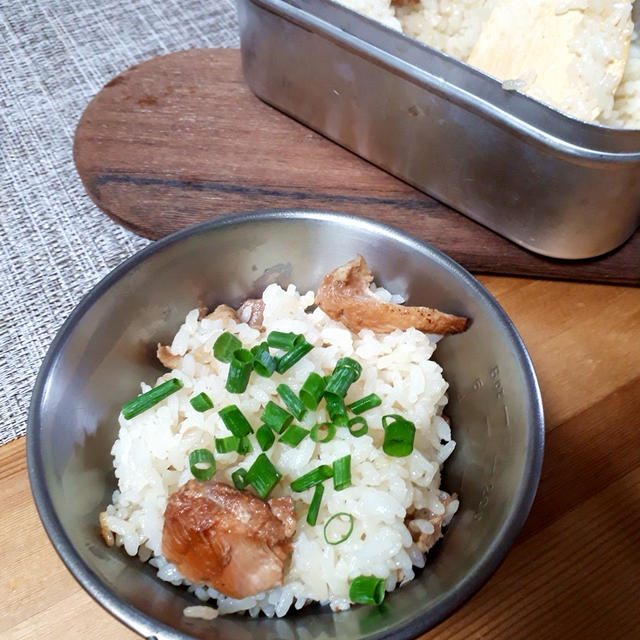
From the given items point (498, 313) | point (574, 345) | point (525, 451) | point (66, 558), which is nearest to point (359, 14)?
point (498, 313)

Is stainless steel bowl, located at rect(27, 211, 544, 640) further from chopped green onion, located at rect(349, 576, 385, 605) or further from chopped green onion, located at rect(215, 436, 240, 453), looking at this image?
chopped green onion, located at rect(215, 436, 240, 453)

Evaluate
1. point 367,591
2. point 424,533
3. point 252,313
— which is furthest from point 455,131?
point 367,591

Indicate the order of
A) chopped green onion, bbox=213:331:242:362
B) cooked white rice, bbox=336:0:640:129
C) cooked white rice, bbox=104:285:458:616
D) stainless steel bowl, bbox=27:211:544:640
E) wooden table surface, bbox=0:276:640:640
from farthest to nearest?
1. cooked white rice, bbox=336:0:640:129
2. chopped green onion, bbox=213:331:242:362
3. wooden table surface, bbox=0:276:640:640
4. cooked white rice, bbox=104:285:458:616
5. stainless steel bowl, bbox=27:211:544:640

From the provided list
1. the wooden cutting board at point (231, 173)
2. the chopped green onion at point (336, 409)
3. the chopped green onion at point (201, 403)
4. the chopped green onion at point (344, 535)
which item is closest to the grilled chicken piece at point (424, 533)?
the chopped green onion at point (344, 535)

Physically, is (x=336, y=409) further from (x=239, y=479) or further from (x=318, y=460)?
(x=239, y=479)

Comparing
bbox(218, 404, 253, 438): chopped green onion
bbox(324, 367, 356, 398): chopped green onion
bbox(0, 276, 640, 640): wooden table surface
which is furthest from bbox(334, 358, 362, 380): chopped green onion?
bbox(0, 276, 640, 640): wooden table surface

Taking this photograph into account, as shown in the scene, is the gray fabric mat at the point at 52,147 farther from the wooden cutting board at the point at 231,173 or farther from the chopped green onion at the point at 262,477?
the chopped green onion at the point at 262,477
